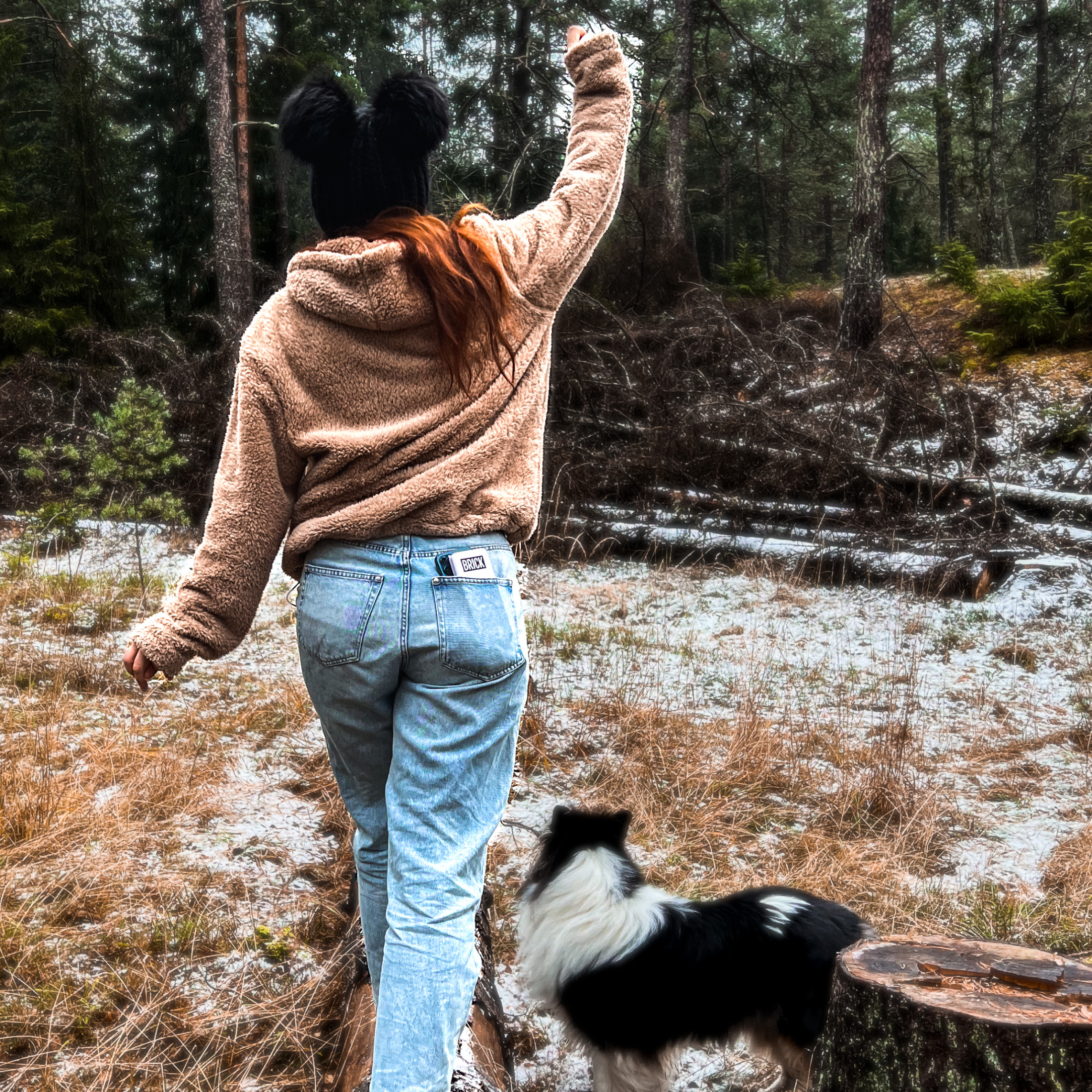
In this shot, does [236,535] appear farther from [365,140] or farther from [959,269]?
[959,269]

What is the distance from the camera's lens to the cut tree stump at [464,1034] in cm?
207

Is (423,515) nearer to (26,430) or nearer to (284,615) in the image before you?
(284,615)

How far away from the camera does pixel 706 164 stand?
25359 mm

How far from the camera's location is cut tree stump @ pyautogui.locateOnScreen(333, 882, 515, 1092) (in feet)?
6.79

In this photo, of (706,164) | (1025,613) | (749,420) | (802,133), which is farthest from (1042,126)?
(1025,613)

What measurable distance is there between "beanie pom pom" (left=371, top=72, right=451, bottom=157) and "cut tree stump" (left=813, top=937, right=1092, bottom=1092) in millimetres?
1665

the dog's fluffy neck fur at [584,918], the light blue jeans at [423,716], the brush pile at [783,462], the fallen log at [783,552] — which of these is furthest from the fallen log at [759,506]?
the light blue jeans at [423,716]

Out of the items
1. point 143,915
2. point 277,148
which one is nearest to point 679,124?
point 277,148

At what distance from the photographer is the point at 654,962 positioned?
233cm

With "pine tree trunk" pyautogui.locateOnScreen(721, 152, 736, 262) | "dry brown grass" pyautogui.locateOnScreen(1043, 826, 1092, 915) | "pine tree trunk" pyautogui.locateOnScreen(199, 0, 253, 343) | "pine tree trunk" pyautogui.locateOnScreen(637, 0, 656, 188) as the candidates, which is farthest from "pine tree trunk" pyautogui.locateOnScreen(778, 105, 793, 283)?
"dry brown grass" pyautogui.locateOnScreen(1043, 826, 1092, 915)

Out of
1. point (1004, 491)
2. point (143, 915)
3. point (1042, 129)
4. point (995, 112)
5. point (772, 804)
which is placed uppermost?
point (995, 112)

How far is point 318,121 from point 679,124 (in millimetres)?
16995

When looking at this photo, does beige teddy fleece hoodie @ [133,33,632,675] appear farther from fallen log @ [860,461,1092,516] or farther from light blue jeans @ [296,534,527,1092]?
fallen log @ [860,461,1092,516]

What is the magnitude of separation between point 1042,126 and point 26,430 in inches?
848
